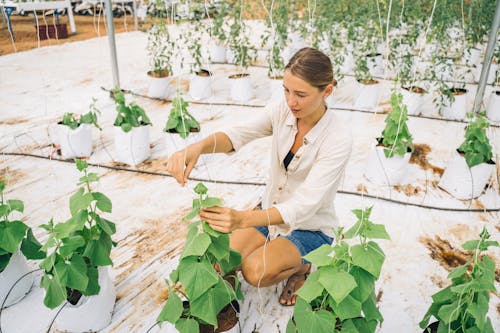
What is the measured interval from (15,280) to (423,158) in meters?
3.05

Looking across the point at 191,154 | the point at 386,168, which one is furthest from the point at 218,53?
the point at 191,154

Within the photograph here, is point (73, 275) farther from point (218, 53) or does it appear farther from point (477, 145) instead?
point (218, 53)

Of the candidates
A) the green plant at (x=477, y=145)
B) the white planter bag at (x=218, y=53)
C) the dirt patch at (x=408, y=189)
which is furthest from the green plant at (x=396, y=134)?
the white planter bag at (x=218, y=53)

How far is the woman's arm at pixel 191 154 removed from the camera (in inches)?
59.2

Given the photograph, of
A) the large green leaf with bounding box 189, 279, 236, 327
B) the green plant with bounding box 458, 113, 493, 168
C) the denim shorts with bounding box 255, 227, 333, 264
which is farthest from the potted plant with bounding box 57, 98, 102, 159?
the green plant with bounding box 458, 113, 493, 168

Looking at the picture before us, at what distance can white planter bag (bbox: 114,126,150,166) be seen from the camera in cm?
297

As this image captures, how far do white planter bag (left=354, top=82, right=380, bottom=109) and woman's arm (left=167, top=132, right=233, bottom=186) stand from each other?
290 cm

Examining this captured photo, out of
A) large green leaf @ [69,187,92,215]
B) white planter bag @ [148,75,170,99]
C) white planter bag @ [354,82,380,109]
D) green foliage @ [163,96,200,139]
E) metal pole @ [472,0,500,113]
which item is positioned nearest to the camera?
large green leaf @ [69,187,92,215]

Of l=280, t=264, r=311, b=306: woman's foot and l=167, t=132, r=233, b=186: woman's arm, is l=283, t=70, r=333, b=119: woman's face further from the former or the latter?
l=280, t=264, r=311, b=306: woman's foot

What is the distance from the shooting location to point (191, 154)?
5.14 ft

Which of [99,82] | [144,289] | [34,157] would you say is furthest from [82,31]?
[144,289]

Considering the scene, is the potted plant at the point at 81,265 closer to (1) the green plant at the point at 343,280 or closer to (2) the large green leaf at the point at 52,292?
(2) the large green leaf at the point at 52,292

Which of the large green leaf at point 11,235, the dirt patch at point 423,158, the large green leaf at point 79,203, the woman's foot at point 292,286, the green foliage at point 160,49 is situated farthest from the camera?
the green foliage at point 160,49

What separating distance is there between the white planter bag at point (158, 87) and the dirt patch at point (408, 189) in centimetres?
277
